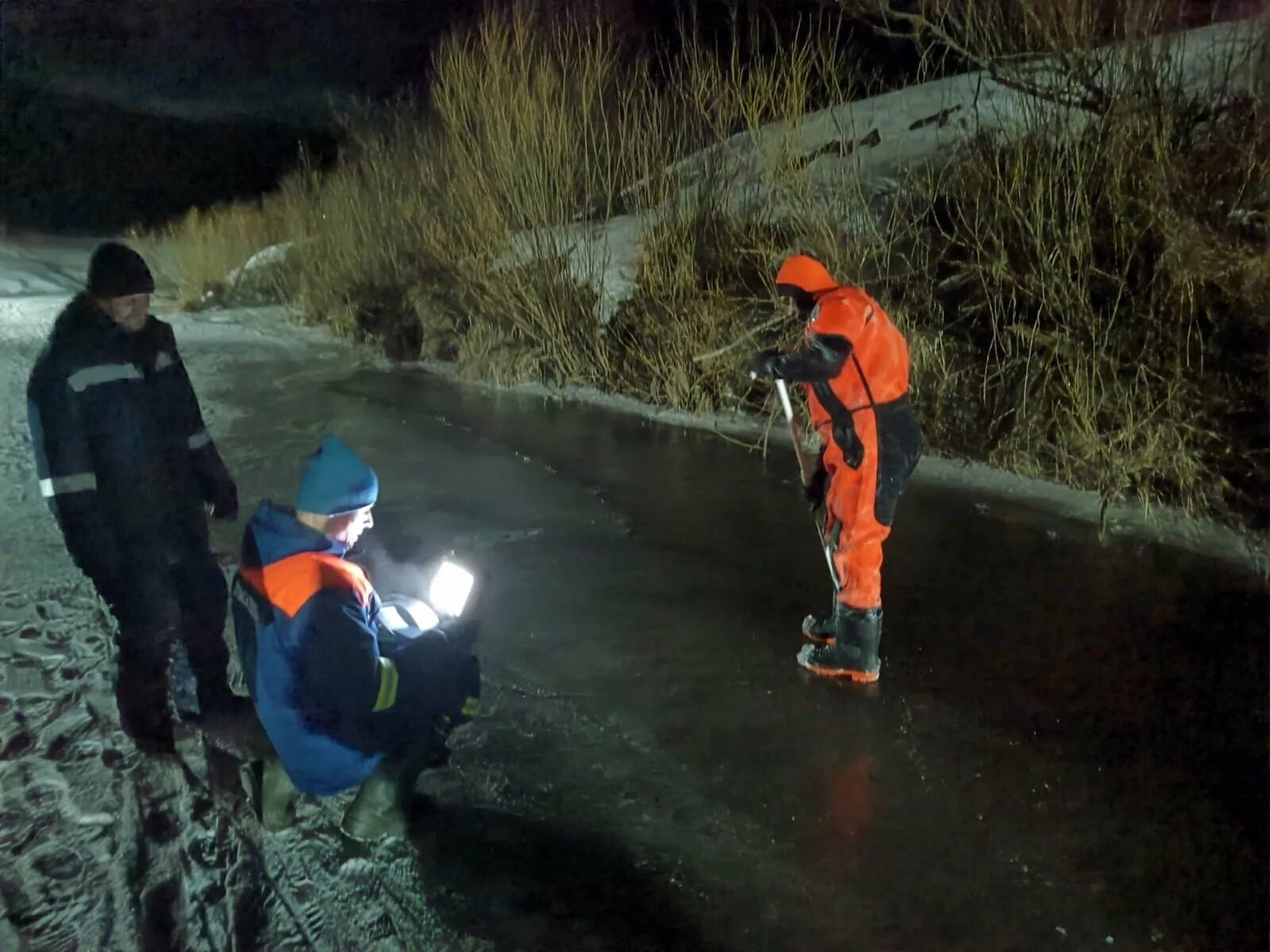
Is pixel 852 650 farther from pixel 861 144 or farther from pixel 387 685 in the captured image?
pixel 861 144

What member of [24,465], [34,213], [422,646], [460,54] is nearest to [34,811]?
[422,646]

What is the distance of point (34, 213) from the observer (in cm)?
3397

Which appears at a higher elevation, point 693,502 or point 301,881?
point 301,881

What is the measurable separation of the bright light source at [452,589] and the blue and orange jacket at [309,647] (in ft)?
1.18

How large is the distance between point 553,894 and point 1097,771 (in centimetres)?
208

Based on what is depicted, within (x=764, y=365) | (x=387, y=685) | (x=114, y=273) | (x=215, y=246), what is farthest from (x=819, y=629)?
(x=215, y=246)

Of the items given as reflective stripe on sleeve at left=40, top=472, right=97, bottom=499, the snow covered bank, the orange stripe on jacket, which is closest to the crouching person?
the orange stripe on jacket

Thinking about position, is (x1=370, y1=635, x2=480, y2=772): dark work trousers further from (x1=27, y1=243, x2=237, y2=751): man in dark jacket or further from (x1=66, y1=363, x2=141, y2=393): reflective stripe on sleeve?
(x1=66, y1=363, x2=141, y2=393): reflective stripe on sleeve

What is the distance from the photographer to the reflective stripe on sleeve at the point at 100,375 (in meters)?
3.57

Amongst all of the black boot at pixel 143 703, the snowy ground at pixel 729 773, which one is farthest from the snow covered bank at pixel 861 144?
the black boot at pixel 143 703

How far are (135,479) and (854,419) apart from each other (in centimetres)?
275

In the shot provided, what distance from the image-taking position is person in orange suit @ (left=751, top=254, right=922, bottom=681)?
3.95 meters

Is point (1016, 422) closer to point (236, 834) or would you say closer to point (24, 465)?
point (236, 834)

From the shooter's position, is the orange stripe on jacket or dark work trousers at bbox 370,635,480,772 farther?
dark work trousers at bbox 370,635,480,772
